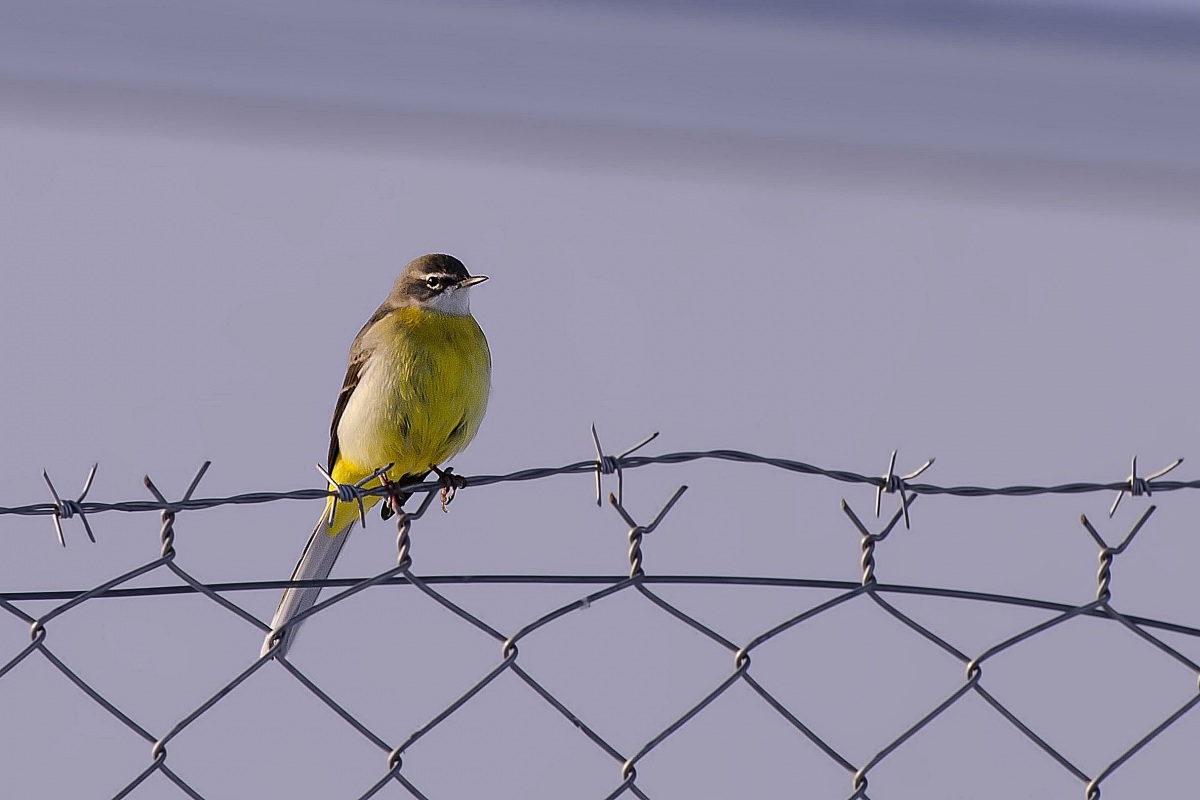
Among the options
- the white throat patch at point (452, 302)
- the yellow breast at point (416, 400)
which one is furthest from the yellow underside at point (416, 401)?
the white throat patch at point (452, 302)

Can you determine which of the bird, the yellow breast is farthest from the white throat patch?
the yellow breast

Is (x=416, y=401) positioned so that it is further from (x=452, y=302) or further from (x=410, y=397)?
(x=452, y=302)

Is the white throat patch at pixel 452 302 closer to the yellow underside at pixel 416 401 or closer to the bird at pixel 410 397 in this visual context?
the bird at pixel 410 397

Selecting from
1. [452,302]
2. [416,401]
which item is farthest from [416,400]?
[452,302]

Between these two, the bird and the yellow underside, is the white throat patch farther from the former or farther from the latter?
the yellow underside

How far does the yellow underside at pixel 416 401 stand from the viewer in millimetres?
3625

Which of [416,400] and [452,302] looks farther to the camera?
[452,302]

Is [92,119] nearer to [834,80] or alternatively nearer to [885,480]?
[834,80]

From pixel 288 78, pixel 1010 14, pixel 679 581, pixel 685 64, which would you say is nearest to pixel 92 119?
pixel 288 78

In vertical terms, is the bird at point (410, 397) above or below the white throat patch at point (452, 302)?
below

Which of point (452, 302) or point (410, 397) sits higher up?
point (452, 302)

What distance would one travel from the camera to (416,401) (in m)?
3.62

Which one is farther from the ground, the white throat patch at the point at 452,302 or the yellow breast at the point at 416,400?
the white throat patch at the point at 452,302

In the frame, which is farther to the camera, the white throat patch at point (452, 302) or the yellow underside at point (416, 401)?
the white throat patch at point (452, 302)
